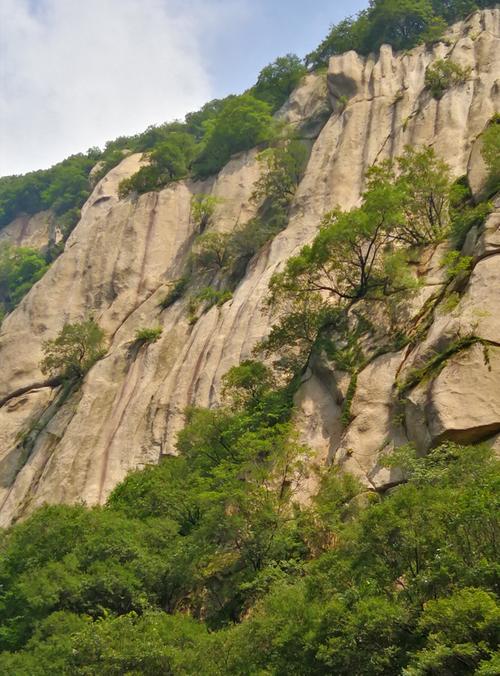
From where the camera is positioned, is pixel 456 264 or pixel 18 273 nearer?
pixel 456 264

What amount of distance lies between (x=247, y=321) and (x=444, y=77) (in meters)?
19.9

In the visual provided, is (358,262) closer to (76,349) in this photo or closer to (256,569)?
(256,569)

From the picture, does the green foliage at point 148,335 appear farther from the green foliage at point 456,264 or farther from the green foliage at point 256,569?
the green foliage at point 456,264

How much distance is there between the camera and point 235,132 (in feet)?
185

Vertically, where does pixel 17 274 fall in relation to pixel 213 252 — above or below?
above

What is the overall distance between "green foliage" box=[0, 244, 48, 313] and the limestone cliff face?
1336 centimetres

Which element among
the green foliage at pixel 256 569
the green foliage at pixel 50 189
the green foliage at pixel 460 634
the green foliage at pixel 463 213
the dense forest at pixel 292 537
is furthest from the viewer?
the green foliage at pixel 50 189

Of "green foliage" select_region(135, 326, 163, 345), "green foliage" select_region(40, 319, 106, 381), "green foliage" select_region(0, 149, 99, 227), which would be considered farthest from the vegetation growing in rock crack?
"green foliage" select_region(135, 326, 163, 345)

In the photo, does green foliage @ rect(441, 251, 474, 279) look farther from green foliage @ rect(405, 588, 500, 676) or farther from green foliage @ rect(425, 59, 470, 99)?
green foliage @ rect(425, 59, 470, 99)

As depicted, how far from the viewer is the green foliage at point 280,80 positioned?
62875 mm

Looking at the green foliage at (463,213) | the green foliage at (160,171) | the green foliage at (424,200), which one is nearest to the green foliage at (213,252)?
the green foliage at (160,171)

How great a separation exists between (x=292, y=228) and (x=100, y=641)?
94.6 feet

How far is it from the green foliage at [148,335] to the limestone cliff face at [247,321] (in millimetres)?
620

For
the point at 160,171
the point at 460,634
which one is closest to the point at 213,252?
the point at 160,171
